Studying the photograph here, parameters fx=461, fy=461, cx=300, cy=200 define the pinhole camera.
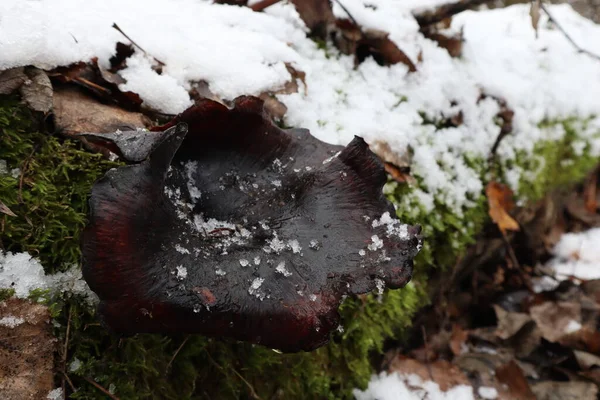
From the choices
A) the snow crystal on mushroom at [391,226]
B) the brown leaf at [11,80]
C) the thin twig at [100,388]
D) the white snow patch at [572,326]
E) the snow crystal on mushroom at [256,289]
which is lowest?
the white snow patch at [572,326]

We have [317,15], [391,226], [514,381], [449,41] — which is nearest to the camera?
[391,226]

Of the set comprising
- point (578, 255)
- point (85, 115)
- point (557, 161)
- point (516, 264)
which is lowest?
point (578, 255)

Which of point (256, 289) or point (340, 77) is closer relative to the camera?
point (256, 289)

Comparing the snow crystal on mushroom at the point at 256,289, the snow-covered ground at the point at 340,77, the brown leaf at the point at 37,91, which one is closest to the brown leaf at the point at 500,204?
the snow-covered ground at the point at 340,77

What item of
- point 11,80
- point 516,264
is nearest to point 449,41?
point 516,264

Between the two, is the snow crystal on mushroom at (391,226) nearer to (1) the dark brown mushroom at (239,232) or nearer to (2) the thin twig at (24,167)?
(1) the dark brown mushroom at (239,232)

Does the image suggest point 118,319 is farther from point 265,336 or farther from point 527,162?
point 527,162

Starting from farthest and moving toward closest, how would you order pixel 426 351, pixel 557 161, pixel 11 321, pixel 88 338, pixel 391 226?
1. pixel 557 161
2. pixel 426 351
3. pixel 391 226
4. pixel 88 338
5. pixel 11 321

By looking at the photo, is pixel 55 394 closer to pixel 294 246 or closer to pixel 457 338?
pixel 294 246
